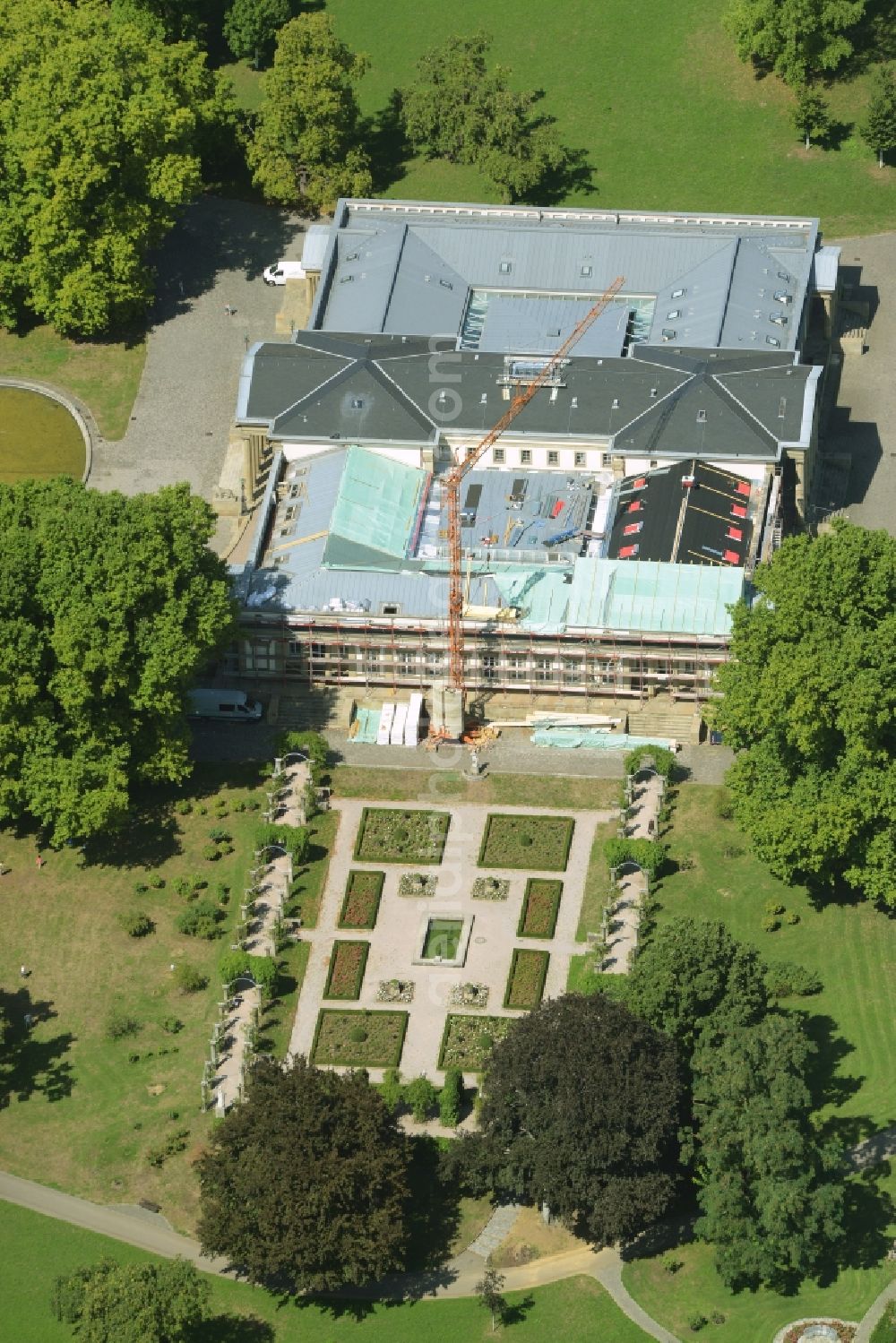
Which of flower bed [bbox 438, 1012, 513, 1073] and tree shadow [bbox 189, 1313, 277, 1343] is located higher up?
flower bed [bbox 438, 1012, 513, 1073]

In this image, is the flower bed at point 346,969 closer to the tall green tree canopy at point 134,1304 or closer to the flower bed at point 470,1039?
the flower bed at point 470,1039

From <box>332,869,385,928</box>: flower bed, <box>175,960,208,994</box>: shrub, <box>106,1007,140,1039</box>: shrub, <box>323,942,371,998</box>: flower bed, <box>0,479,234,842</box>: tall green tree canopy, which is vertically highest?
<box>0,479,234,842</box>: tall green tree canopy

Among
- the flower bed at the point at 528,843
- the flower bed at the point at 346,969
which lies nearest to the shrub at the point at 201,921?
the flower bed at the point at 346,969

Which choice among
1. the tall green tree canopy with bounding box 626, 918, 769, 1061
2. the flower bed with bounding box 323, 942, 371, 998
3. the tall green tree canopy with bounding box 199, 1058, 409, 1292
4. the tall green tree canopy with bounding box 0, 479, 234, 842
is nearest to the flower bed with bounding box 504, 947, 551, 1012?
the flower bed with bounding box 323, 942, 371, 998

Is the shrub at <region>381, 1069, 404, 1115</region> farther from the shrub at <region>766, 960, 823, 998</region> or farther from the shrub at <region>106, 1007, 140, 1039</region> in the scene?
the shrub at <region>766, 960, 823, 998</region>

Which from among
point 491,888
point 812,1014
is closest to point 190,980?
point 491,888

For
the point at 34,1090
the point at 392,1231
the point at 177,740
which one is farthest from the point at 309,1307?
the point at 177,740
